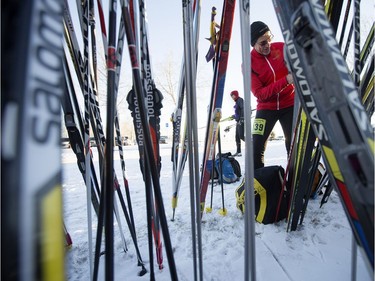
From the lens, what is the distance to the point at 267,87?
1475mm

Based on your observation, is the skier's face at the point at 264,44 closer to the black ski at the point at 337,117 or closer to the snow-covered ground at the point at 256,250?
the snow-covered ground at the point at 256,250

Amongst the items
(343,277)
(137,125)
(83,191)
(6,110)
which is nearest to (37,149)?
(6,110)

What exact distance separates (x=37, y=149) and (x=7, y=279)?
0.12 meters

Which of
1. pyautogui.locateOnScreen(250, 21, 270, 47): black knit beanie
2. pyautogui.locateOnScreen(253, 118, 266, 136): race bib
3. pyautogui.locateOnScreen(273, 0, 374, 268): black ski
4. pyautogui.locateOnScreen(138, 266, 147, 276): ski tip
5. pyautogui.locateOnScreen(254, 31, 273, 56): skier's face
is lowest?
pyautogui.locateOnScreen(138, 266, 147, 276): ski tip

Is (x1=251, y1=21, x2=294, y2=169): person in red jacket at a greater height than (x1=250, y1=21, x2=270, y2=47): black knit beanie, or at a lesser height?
lesser

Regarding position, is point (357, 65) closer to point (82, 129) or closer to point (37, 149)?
point (37, 149)

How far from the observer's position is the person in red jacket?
4.94ft

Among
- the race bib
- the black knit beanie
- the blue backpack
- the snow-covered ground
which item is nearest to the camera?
the snow-covered ground

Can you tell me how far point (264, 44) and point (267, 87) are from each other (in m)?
0.32

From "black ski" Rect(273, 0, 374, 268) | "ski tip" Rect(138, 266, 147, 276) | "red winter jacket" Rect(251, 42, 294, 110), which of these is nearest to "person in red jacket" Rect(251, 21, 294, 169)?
"red winter jacket" Rect(251, 42, 294, 110)

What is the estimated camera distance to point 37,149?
23 cm

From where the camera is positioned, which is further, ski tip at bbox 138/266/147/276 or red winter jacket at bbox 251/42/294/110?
red winter jacket at bbox 251/42/294/110

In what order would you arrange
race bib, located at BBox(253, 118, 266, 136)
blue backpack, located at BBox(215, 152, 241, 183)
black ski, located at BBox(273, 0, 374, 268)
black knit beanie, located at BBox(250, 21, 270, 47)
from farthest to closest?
blue backpack, located at BBox(215, 152, 241, 183) < race bib, located at BBox(253, 118, 266, 136) < black knit beanie, located at BBox(250, 21, 270, 47) < black ski, located at BBox(273, 0, 374, 268)

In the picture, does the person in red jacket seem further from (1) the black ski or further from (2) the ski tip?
(1) the black ski
